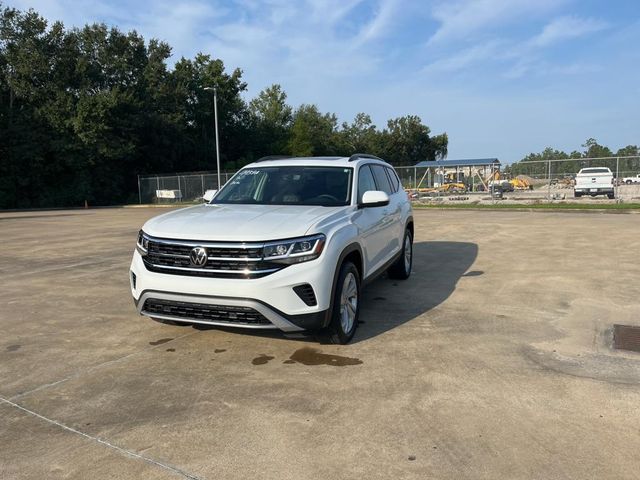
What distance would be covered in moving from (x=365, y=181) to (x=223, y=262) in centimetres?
254

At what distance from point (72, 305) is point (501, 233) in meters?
11.0

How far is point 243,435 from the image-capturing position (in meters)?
3.33

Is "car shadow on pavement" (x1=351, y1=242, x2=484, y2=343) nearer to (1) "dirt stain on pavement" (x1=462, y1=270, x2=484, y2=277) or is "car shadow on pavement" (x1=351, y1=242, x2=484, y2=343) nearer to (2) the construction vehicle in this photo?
(1) "dirt stain on pavement" (x1=462, y1=270, x2=484, y2=277)

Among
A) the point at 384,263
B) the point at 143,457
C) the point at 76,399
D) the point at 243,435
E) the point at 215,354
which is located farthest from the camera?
the point at 384,263

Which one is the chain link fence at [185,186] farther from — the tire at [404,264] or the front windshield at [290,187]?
the front windshield at [290,187]

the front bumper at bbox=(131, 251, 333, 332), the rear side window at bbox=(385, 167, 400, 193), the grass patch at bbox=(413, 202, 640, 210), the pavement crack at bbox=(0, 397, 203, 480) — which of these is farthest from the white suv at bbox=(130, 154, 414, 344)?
the grass patch at bbox=(413, 202, 640, 210)

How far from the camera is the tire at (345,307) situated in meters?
4.71

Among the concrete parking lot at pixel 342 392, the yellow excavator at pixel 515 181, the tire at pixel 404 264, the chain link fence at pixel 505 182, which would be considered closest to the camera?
the concrete parking lot at pixel 342 392

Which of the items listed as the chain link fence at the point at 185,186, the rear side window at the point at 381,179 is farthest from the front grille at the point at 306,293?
the chain link fence at the point at 185,186

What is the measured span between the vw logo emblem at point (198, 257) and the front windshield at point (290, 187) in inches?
58.9

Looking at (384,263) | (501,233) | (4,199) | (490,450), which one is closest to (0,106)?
(4,199)

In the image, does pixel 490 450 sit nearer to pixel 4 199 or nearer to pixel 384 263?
pixel 384 263

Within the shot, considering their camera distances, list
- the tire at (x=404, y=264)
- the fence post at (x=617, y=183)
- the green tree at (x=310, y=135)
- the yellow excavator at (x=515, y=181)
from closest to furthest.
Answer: the tire at (x=404, y=264) → the fence post at (x=617, y=183) → the yellow excavator at (x=515, y=181) → the green tree at (x=310, y=135)

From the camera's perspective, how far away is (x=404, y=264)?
8.00 m
